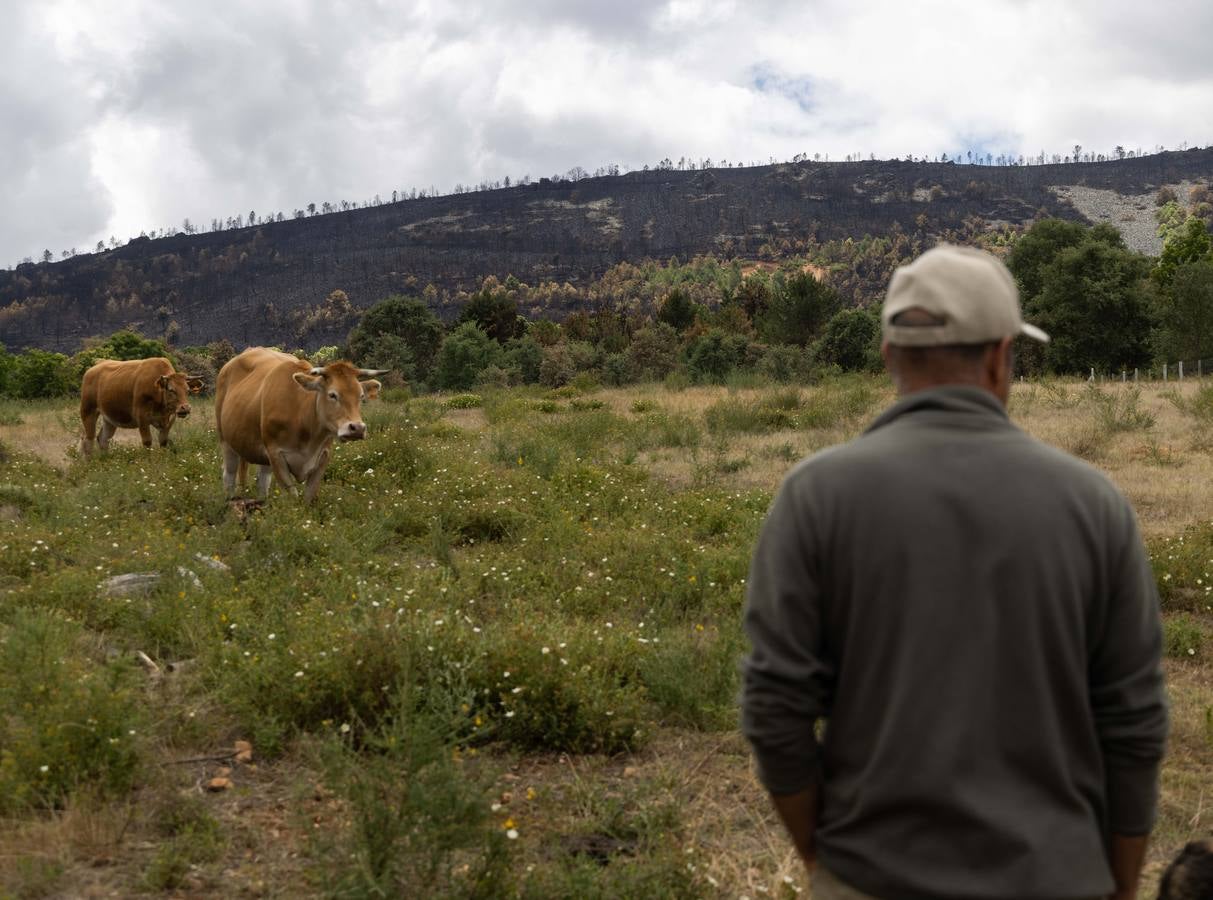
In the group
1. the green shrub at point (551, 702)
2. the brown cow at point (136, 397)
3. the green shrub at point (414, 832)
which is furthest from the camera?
the brown cow at point (136, 397)

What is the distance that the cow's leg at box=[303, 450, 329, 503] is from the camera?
10438 millimetres

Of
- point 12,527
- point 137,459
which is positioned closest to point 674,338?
point 137,459

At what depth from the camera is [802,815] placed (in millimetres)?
1985

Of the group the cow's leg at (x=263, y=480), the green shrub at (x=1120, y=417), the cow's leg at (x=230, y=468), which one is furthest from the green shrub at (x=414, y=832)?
the green shrub at (x=1120, y=417)

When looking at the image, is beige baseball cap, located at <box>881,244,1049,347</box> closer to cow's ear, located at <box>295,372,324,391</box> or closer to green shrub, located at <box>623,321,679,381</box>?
cow's ear, located at <box>295,372,324,391</box>

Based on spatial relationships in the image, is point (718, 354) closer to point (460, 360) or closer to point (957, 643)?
point (460, 360)

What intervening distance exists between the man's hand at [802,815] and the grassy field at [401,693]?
65.1 inches

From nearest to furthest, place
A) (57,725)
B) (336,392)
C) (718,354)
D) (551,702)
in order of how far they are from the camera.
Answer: (57,725), (551,702), (336,392), (718,354)

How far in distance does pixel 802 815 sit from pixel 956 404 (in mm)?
889

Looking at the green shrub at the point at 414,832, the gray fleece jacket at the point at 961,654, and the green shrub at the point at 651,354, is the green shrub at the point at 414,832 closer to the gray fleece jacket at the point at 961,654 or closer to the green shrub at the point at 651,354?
the gray fleece jacket at the point at 961,654

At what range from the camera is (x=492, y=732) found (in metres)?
4.94

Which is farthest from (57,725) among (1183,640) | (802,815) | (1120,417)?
(1120,417)

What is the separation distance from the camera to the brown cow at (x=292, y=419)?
401 inches

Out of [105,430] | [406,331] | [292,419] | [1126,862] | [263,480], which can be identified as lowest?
[263,480]
